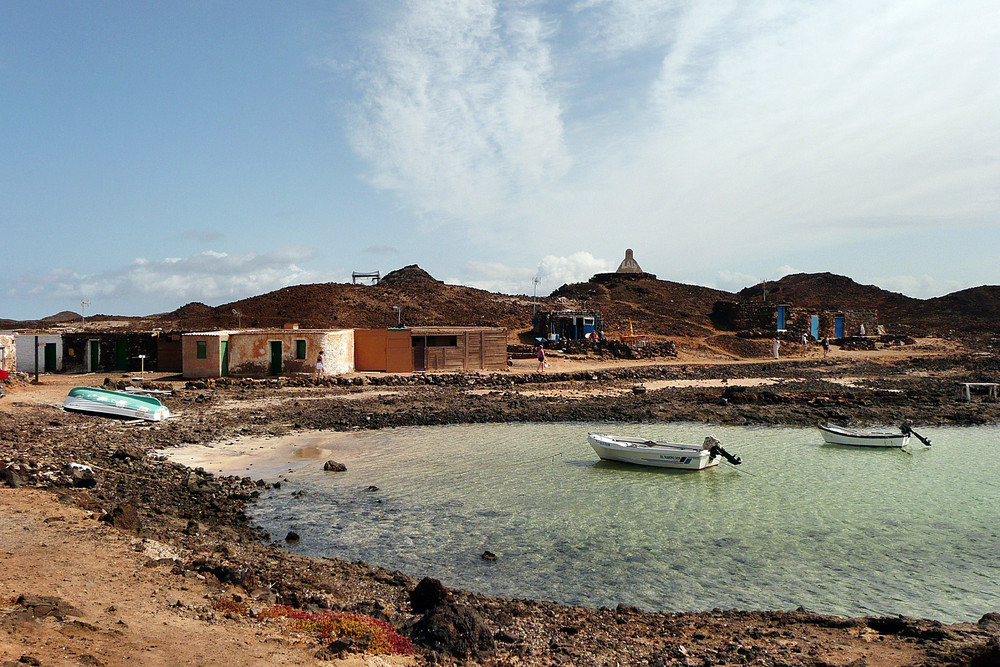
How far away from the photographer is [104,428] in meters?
20.4

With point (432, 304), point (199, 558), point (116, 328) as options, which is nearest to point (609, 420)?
point (199, 558)

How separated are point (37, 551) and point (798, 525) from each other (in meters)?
12.5

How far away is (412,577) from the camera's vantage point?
988 cm

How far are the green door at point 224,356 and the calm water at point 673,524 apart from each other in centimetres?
1576

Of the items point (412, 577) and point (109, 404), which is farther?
point (109, 404)

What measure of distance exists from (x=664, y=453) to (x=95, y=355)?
113 feet

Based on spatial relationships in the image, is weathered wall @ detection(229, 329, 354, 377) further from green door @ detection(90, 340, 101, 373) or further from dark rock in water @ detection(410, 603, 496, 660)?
dark rock in water @ detection(410, 603, 496, 660)

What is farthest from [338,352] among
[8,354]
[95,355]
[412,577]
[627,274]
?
[627,274]

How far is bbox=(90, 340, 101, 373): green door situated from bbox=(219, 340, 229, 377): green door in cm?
995

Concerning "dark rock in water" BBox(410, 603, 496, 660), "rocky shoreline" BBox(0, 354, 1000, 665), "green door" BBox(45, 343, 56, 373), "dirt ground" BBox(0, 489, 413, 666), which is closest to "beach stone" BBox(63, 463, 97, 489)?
"rocky shoreline" BBox(0, 354, 1000, 665)

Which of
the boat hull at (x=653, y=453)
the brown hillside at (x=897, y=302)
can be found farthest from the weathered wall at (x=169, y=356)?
the brown hillside at (x=897, y=302)

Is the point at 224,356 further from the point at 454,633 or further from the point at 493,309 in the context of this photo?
the point at 454,633

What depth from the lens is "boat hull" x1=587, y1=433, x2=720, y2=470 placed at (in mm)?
17719

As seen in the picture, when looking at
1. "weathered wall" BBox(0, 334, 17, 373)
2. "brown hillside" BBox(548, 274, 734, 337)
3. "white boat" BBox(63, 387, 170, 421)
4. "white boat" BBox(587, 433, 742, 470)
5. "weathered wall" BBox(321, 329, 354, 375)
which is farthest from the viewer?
"brown hillside" BBox(548, 274, 734, 337)
